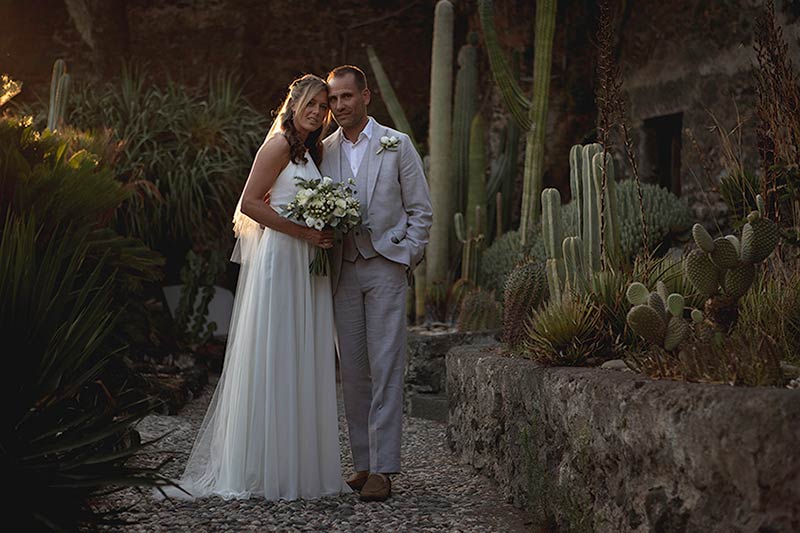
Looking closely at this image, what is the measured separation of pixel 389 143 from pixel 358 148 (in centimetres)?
17

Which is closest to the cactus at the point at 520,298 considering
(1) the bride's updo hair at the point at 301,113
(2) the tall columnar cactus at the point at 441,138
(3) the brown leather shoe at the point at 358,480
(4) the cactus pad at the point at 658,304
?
(3) the brown leather shoe at the point at 358,480

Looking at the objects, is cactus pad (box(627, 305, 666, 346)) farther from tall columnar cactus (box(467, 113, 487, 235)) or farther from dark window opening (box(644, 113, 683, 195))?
dark window opening (box(644, 113, 683, 195))

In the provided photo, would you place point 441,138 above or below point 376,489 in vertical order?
above

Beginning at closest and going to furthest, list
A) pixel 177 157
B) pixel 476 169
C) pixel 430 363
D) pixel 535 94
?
pixel 430 363 < pixel 535 94 < pixel 476 169 < pixel 177 157

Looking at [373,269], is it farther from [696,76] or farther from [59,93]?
[696,76]

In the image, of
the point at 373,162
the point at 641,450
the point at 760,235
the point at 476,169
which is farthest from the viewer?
the point at 476,169

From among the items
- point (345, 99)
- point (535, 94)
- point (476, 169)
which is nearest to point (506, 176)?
point (476, 169)

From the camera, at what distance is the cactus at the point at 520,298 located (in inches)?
207

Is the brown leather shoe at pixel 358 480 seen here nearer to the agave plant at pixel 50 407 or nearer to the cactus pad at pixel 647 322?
the agave plant at pixel 50 407

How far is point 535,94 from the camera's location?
27.6 ft

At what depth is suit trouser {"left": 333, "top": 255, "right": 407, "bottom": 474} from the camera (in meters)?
4.52

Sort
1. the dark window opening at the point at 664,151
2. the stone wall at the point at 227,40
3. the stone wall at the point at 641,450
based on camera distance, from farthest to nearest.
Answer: the stone wall at the point at 227,40 → the dark window opening at the point at 664,151 → the stone wall at the point at 641,450

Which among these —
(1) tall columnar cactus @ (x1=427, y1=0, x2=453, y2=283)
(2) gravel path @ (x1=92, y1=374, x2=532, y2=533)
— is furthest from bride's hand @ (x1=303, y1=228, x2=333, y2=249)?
(1) tall columnar cactus @ (x1=427, y1=0, x2=453, y2=283)

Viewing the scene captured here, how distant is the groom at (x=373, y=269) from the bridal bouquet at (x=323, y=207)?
4.6 inches
